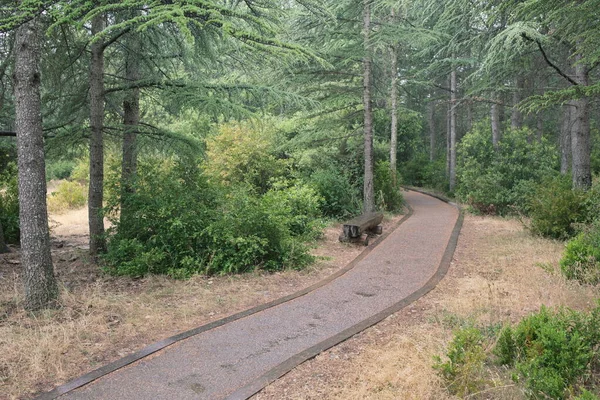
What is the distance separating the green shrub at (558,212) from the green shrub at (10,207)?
1425cm

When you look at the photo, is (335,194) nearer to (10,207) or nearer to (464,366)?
(10,207)

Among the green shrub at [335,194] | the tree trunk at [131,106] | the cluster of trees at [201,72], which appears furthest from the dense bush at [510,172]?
the tree trunk at [131,106]

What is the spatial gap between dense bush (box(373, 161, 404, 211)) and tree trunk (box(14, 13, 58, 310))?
12.3 metres

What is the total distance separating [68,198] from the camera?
21.1m

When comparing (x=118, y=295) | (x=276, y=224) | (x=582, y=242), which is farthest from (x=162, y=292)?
(x=582, y=242)

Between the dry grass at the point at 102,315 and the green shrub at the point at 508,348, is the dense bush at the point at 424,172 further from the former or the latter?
the green shrub at the point at 508,348

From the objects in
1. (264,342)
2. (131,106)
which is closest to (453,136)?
(131,106)

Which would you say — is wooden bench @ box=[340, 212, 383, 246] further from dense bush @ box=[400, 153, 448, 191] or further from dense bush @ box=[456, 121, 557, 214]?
dense bush @ box=[400, 153, 448, 191]

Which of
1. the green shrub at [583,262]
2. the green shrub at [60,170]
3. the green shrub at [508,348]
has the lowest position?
the green shrub at [508,348]

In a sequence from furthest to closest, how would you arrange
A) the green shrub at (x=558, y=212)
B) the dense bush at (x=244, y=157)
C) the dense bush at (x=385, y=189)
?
the dense bush at (x=385, y=189)
the dense bush at (x=244, y=157)
the green shrub at (x=558, y=212)

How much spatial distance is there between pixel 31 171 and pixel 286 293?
4.22 meters

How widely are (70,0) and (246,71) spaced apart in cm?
563

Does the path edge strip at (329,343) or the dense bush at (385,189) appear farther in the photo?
the dense bush at (385,189)

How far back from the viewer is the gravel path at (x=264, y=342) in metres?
4.19
